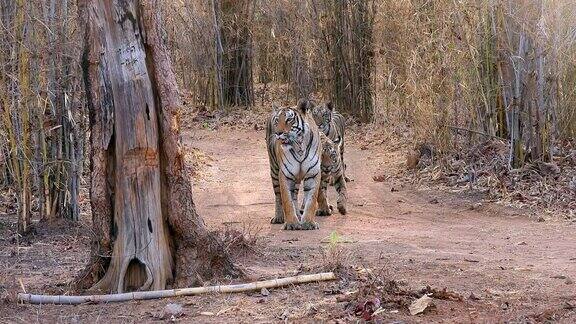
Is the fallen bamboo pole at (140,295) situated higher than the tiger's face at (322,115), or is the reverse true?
the tiger's face at (322,115)

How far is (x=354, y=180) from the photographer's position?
12.8 metres

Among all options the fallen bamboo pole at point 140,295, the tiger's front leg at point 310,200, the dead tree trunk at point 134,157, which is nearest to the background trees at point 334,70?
the dead tree trunk at point 134,157

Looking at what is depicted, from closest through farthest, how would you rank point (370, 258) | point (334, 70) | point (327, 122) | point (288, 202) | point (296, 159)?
point (370, 258)
point (288, 202)
point (296, 159)
point (327, 122)
point (334, 70)

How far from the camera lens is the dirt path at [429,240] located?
19.4ft

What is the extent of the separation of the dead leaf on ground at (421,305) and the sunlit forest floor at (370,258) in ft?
0.12

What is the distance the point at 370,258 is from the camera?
23.4 feet

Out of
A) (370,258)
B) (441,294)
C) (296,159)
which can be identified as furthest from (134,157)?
(296,159)

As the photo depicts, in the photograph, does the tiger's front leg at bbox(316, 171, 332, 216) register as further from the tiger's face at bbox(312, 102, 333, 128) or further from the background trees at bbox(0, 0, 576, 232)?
the background trees at bbox(0, 0, 576, 232)

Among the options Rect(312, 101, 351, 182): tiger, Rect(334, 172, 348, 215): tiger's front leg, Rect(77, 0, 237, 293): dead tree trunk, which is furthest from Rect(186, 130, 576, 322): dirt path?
Rect(77, 0, 237, 293): dead tree trunk

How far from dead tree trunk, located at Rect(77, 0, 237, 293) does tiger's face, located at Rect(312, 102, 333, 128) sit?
6.60 m

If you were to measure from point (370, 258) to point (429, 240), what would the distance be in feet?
4.33

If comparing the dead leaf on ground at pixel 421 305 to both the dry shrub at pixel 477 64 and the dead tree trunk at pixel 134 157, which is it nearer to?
the dead tree trunk at pixel 134 157

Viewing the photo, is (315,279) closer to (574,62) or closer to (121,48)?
(121,48)

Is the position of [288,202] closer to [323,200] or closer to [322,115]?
[323,200]
